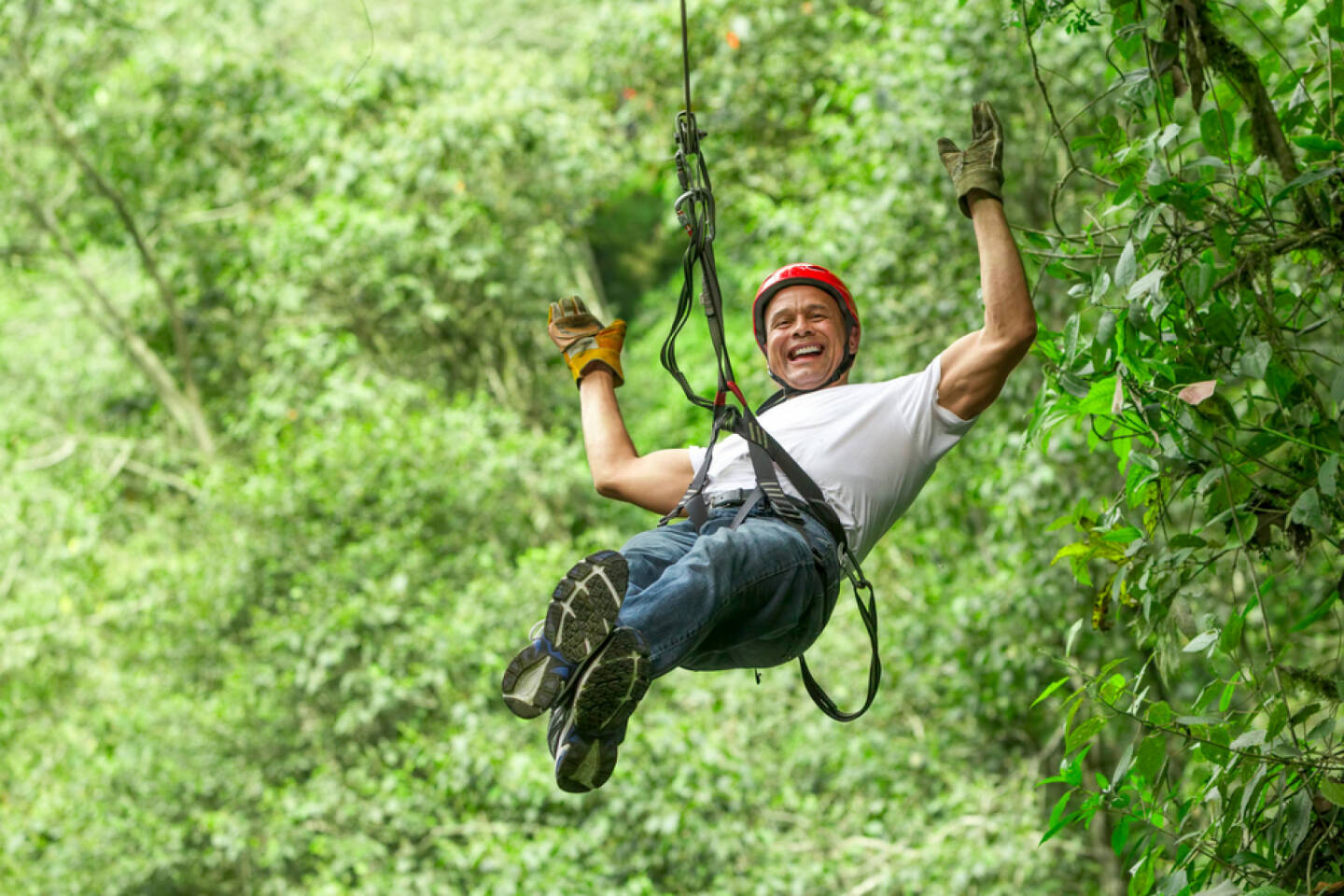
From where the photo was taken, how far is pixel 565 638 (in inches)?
88.2

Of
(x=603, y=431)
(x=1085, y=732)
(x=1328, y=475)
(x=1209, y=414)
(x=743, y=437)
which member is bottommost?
(x=1085, y=732)

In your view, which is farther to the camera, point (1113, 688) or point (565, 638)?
point (1113, 688)

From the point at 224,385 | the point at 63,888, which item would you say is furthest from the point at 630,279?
the point at 63,888

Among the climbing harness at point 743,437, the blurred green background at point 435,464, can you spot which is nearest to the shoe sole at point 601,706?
the climbing harness at point 743,437

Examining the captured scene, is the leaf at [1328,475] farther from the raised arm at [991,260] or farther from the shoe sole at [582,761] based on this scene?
the shoe sole at [582,761]

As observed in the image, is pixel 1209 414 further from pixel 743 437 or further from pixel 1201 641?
pixel 743 437

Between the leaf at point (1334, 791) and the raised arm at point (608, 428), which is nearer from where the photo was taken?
the leaf at point (1334, 791)

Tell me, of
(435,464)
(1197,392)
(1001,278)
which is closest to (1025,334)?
(1001,278)

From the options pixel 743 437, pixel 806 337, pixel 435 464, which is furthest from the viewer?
pixel 435 464

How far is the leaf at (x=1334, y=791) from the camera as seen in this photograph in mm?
2160

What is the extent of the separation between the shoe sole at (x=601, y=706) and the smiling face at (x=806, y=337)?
2.83ft

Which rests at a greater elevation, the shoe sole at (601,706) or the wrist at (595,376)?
the wrist at (595,376)

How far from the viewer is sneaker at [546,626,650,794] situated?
221 cm

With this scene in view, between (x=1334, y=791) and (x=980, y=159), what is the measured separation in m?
1.18
